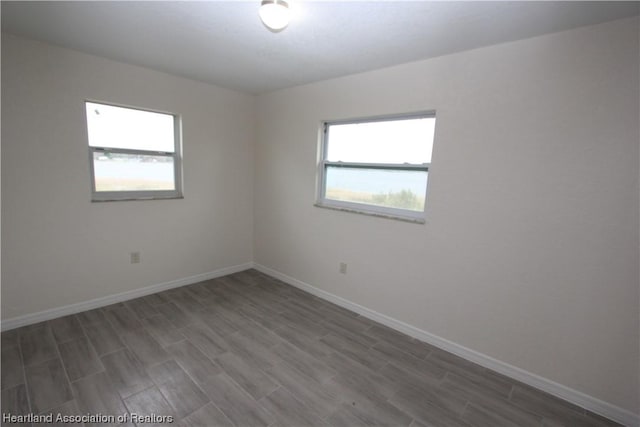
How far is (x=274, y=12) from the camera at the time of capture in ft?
5.03

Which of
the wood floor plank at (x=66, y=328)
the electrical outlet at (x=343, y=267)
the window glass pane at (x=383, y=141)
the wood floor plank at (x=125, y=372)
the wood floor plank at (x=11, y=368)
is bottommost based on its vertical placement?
the wood floor plank at (x=125, y=372)

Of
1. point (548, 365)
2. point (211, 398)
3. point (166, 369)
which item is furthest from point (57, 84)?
point (548, 365)

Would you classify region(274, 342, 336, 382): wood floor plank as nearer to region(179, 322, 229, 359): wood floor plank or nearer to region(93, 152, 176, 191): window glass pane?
region(179, 322, 229, 359): wood floor plank

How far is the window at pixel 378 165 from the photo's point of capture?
2512 mm

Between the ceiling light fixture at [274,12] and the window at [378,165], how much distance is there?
4.62ft

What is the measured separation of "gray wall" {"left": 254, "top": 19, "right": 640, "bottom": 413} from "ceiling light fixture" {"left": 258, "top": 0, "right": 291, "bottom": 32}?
1277mm

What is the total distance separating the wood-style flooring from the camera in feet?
5.59

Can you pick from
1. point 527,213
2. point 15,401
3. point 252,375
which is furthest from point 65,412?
point 527,213

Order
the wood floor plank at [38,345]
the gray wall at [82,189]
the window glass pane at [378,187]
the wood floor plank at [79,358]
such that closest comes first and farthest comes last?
the wood floor plank at [79,358]
the wood floor plank at [38,345]
the gray wall at [82,189]
the window glass pane at [378,187]

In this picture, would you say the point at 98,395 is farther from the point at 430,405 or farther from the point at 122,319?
the point at 430,405

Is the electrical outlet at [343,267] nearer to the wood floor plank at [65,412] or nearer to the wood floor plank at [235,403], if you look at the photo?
the wood floor plank at [235,403]

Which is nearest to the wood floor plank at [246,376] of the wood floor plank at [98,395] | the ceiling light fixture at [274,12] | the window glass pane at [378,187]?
the wood floor plank at [98,395]

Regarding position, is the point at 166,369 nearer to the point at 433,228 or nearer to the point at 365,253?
the point at 365,253

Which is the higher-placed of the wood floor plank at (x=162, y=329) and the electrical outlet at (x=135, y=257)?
the electrical outlet at (x=135, y=257)
